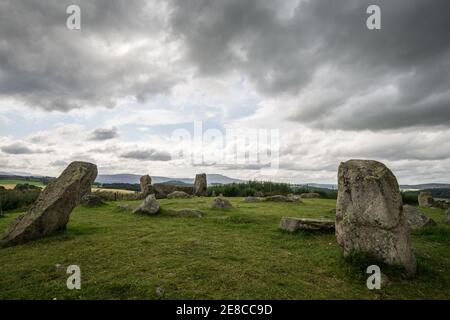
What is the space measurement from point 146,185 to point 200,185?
22.8 feet

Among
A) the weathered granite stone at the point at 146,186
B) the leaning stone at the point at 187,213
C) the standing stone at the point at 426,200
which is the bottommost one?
the standing stone at the point at 426,200

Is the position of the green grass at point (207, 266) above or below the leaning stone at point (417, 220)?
below

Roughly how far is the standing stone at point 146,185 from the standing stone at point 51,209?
20.2 metres

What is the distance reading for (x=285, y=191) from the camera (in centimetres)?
4419

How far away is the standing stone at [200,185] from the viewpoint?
1481 inches

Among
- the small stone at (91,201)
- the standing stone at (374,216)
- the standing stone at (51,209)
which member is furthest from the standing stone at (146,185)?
the standing stone at (374,216)

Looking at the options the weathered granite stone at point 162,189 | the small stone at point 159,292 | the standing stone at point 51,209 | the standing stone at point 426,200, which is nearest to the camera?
the small stone at point 159,292

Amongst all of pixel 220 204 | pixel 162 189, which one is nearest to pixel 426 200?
pixel 220 204

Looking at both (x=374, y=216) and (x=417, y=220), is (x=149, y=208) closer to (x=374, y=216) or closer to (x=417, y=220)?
(x=374, y=216)

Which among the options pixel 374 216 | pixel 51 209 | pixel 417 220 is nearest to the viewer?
pixel 374 216

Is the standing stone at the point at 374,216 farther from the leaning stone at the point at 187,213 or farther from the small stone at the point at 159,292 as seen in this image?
the leaning stone at the point at 187,213

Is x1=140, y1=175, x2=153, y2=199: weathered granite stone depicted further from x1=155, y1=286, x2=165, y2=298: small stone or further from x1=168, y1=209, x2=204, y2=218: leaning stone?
x1=155, y1=286, x2=165, y2=298: small stone

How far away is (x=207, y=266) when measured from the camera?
8.01 meters
